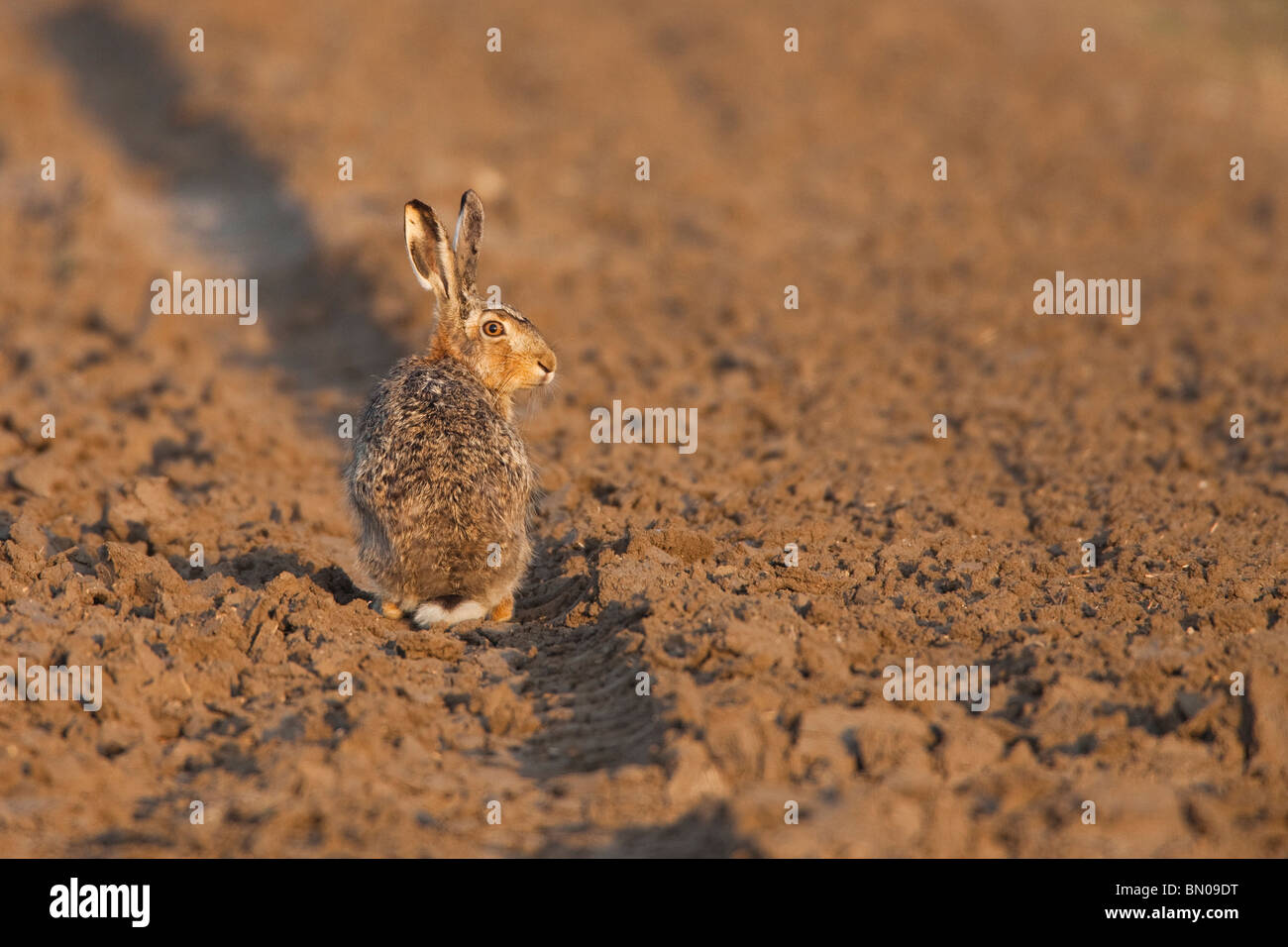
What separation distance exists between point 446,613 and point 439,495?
60 cm

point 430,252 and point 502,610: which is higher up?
point 430,252

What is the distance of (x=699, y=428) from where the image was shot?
10.1 metres

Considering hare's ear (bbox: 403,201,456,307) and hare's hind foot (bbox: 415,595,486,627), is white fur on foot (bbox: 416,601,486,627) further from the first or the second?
hare's ear (bbox: 403,201,456,307)

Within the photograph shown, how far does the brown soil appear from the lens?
486 centimetres

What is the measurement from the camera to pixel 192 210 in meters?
16.2

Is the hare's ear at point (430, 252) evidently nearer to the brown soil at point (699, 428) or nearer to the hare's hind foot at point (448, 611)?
the brown soil at point (699, 428)

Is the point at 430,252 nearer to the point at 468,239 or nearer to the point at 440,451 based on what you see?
the point at 468,239

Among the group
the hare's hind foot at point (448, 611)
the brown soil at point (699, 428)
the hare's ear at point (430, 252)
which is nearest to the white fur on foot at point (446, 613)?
the hare's hind foot at point (448, 611)

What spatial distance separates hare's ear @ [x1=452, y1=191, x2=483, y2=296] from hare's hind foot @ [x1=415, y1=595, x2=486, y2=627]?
220 centimetres

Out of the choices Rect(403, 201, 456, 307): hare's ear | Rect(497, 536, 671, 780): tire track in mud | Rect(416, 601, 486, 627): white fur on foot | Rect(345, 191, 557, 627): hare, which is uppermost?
Rect(403, 201, 456, 307): hare's ear

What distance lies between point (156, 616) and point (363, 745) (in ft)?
6.06

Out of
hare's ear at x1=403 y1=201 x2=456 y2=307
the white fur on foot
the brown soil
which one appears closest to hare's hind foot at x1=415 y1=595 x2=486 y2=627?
the white fur on foot

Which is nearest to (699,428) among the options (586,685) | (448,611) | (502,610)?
(502,610)
